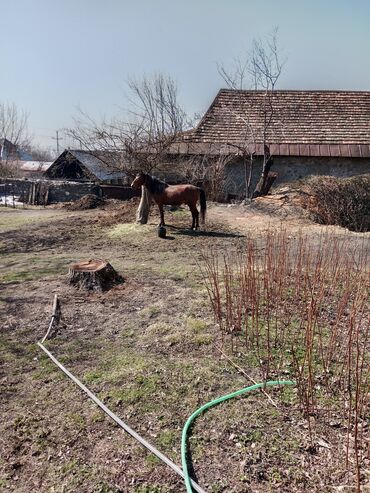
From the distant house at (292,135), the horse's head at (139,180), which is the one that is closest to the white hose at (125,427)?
the horse's head at (139,180)

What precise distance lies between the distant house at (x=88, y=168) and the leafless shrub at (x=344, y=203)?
6337 mm

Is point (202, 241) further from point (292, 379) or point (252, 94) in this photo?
point (252, 94)

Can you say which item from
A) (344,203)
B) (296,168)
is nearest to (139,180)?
(344,203)

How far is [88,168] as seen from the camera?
62.8ft

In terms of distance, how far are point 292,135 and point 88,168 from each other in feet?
29.2

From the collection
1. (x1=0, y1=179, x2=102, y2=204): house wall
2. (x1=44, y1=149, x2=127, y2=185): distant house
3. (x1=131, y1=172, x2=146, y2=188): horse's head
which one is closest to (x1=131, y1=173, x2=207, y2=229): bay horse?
(x1=131, y1=172, x2=146, y2=188): horse's head

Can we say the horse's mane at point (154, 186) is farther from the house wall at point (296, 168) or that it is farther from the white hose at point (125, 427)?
the house wall at point (296, 168)

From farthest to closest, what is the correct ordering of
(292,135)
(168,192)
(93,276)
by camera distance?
1. (292,135)
2. (168,192)
3. (93,276)

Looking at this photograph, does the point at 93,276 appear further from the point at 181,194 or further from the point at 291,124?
the point at 291,124

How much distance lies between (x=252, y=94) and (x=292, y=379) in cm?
1760

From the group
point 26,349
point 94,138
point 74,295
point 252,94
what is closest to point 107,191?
point 94,138

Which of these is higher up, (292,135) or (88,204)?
(292,135)

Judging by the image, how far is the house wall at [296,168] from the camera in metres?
16.1

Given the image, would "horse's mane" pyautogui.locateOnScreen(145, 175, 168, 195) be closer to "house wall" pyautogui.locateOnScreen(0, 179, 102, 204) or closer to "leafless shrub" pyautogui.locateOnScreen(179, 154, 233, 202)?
"leafless shrub" pyautogui.locateOnScreen(179, 154, 233, 202)
